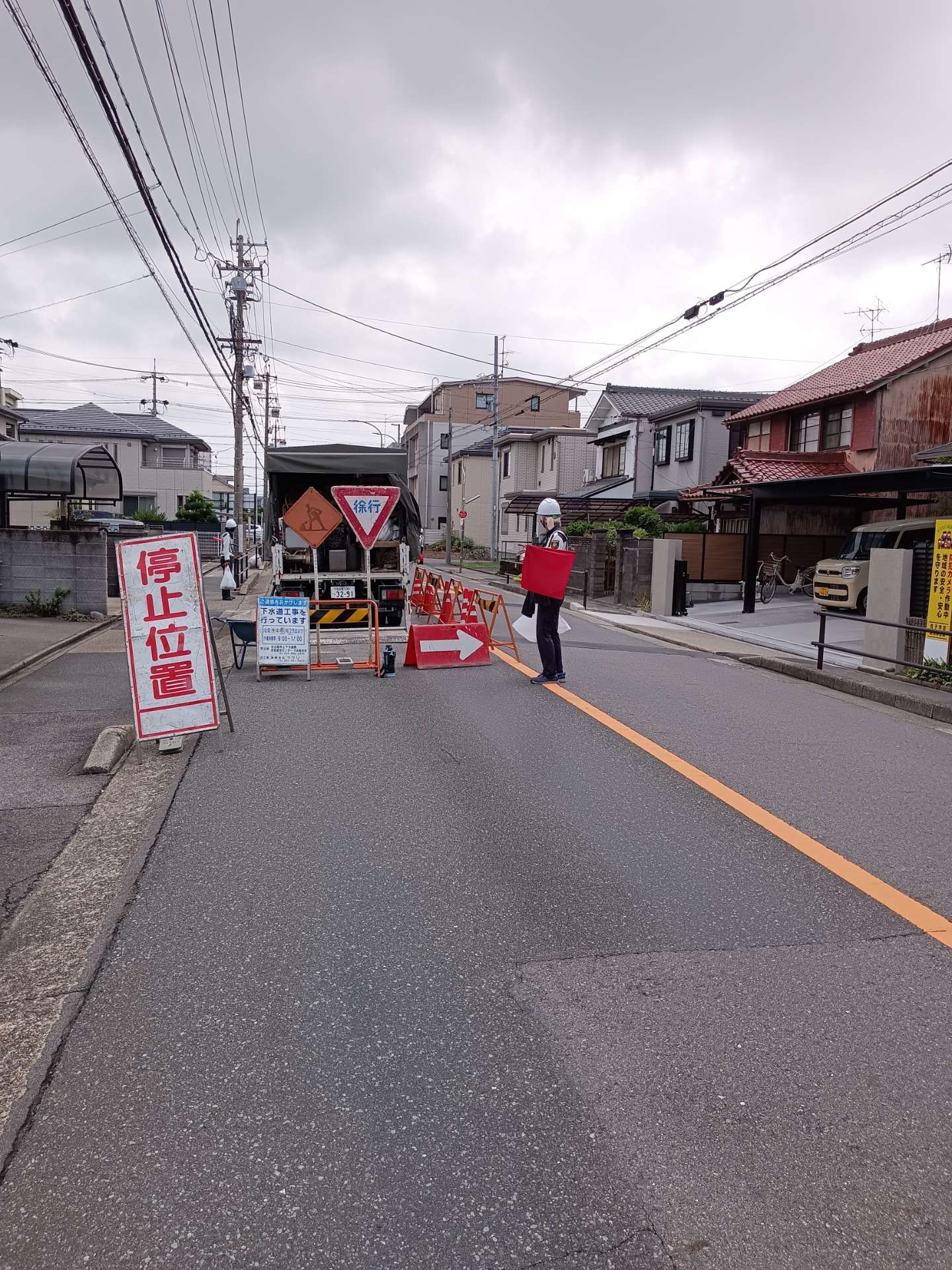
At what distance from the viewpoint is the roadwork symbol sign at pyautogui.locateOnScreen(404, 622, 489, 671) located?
11688 millimetres

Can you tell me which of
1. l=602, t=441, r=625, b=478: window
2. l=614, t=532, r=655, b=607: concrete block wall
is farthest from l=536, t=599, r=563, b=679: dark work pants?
l=602, t=441, r=625, b=478: window

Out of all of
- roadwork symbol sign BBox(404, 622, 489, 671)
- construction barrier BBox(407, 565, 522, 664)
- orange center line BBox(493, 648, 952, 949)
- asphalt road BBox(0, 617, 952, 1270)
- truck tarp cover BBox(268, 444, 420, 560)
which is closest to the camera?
asphalt road BBox(0, 617, 952, 1270)

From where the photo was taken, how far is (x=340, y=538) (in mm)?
14727

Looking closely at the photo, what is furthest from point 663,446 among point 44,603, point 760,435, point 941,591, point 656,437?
point 941,591

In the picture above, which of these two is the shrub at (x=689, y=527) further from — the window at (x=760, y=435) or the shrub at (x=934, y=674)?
the shrub at (x=934, y=674)

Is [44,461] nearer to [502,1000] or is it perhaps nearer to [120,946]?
[120,946]

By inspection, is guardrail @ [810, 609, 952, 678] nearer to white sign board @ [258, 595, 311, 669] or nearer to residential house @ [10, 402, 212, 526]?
white sign board @ [258, 595, 311, 669]

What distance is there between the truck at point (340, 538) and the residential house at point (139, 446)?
35.2 m

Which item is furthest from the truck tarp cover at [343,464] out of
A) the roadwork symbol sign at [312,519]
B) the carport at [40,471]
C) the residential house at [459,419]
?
the residential house at [459,419]

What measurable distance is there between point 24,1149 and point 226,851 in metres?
2.36

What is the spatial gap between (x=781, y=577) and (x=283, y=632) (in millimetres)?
19525

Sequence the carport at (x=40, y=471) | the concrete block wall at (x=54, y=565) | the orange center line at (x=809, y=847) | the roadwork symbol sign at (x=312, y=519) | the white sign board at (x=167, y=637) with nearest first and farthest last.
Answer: the orange center line at (x=809, y=847) → the white sign board at (x=167, y=637) → the roadwork symbol sign at (x=312, y=519) → the concrete block wall at (x=54, y=565) → the carport at (x=40, y=471)

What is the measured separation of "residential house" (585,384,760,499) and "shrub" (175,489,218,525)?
21856mm

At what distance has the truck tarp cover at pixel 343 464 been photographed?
14.5 metres
